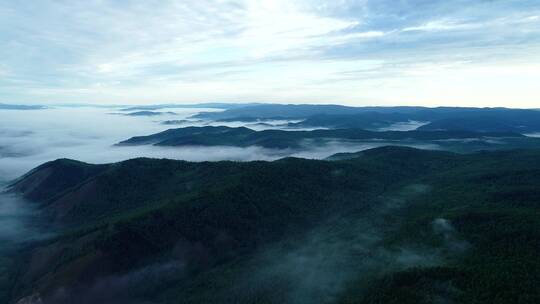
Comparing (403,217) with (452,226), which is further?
(403,217)

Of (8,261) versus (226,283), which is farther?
(8,261)

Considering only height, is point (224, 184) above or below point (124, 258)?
above

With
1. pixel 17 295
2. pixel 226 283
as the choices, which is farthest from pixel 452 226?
pixel 17 295

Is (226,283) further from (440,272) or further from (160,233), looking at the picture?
(440,272)

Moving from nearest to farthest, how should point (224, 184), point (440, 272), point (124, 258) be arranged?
point (440, 272) < point (124, 258) < point (224, 184)

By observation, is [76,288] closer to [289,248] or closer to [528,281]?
[289,248]

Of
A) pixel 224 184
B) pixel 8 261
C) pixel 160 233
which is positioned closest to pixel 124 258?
pixel 160 233

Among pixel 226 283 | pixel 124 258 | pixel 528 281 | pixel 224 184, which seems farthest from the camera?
pixel 224 184

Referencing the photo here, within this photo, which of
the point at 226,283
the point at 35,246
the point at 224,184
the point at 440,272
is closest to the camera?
the point at 440,272

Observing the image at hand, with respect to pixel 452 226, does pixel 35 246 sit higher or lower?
lower
